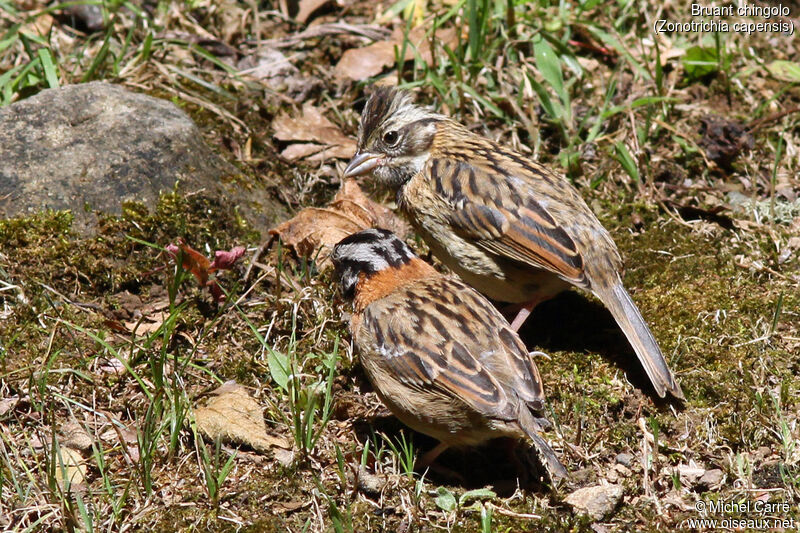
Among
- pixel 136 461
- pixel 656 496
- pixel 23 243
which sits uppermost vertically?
pixel 23 243

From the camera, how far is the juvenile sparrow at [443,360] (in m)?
4.54

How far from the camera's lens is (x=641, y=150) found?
7.06m

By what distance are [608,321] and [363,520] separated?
2310 mm

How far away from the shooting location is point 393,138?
6.34 m

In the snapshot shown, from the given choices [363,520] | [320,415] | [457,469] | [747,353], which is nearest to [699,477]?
[747,353]

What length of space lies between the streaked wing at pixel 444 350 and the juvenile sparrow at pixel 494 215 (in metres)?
0.64

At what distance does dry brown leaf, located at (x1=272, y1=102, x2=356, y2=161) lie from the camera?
7309 millimetres

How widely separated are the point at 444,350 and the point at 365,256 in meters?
0.98

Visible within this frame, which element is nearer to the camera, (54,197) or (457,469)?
(457,469)

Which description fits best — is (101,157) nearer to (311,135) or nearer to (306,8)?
(311,135)

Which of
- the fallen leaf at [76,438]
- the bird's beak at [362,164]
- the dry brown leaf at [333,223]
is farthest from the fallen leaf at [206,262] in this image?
the fallen leaf at [76,438]

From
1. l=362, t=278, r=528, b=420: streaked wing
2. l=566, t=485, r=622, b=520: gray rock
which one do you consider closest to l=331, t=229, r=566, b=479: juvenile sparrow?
l=362, t=278, r=528, b=420: streaked wing

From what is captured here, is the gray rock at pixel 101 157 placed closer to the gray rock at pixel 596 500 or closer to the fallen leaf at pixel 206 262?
the fallen leaf at pixel 206 262

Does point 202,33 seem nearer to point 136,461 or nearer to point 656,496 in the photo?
point 136,461
